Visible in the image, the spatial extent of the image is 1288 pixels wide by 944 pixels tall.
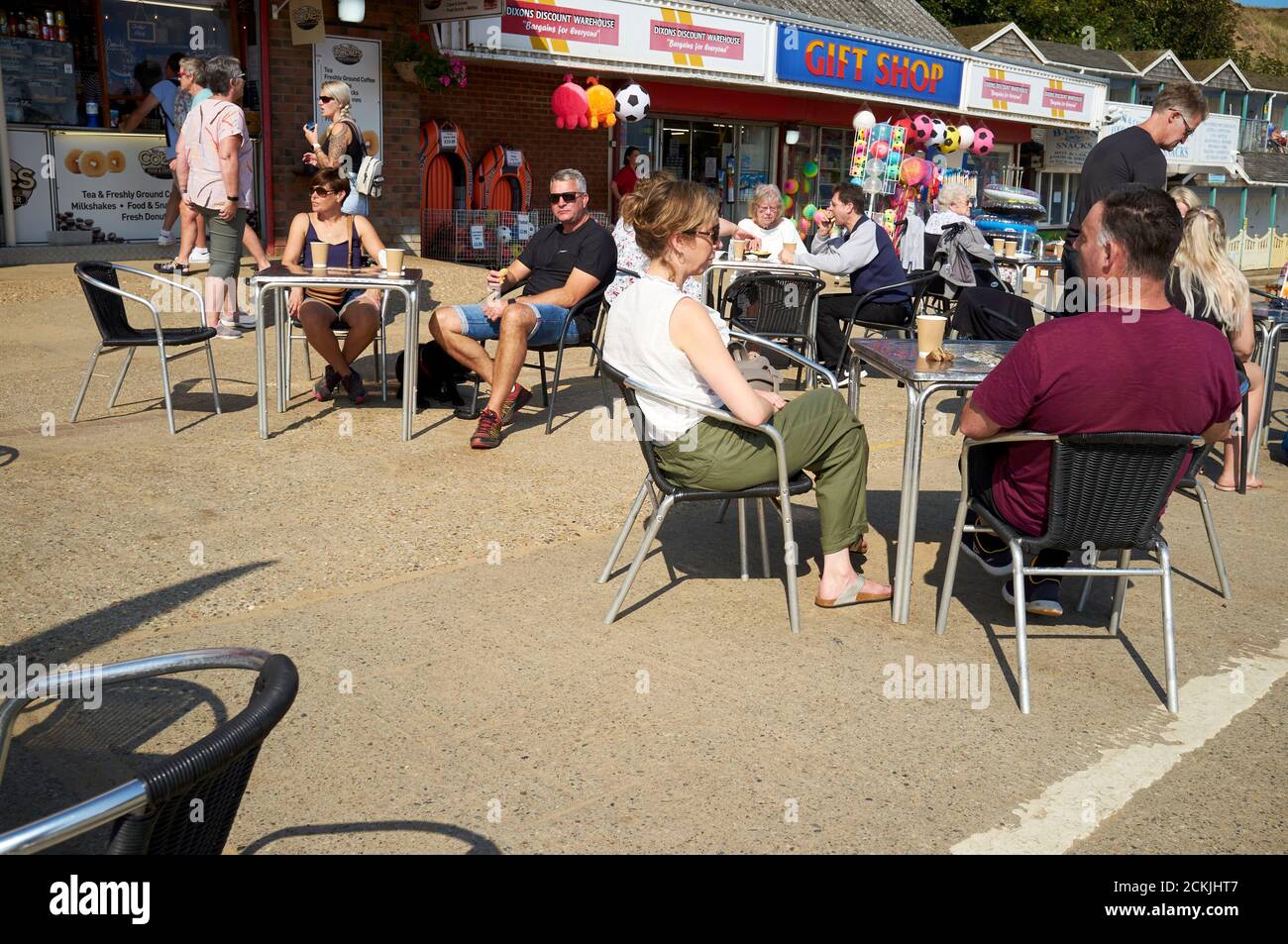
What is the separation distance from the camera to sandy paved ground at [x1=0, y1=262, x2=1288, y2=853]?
9.52 ft

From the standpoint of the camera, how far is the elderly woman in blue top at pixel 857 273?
337 inches

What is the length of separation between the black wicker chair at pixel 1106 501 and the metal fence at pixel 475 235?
11443mm

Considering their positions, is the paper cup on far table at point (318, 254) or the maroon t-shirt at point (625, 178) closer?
the paper cup on far table at point (318, 254)

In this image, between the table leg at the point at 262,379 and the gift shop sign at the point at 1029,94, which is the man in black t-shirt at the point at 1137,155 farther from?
the gift shop sign at the point at 1029,94

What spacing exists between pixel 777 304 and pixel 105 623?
5293 mm

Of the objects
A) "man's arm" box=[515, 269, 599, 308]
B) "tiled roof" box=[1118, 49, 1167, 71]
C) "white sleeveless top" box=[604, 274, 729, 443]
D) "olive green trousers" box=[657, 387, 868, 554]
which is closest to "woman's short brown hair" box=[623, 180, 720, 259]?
"white sleeveless top" box=[604, 274, 729, 443]

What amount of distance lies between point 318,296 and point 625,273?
2153mm

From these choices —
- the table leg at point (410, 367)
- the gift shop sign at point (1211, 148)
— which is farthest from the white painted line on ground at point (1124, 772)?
the gift shop sign at point (1211, 148)

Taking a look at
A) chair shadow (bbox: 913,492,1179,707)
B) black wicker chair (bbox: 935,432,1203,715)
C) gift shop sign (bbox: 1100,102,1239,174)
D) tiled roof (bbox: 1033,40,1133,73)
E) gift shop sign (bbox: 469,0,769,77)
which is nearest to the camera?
black wicker chair (bbox: 935,432,1203,715)

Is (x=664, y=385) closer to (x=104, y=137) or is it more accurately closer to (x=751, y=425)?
(x=751, y=425)

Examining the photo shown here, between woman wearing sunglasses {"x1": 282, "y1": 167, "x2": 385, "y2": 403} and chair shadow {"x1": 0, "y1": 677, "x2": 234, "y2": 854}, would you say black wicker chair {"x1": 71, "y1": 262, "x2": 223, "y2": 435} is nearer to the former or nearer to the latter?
woman wearing sunglasses {"x1": 282, "y1": 167, "x2": 385, "y2": 403}

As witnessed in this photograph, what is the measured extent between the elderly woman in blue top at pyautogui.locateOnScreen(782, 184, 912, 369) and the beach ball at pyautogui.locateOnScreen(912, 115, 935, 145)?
477 inches
